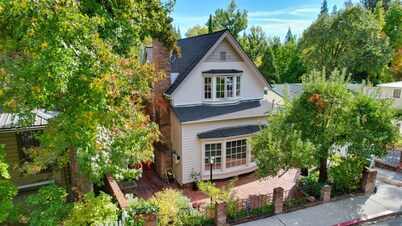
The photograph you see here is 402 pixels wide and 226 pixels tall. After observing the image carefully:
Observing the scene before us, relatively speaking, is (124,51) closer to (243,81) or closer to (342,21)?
(243,81)

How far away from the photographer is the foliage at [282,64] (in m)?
37.1

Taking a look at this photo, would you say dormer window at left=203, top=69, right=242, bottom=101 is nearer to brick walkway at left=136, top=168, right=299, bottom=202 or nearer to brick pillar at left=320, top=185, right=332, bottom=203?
brick walkway at left=136, top=168, right=299, bottom=202

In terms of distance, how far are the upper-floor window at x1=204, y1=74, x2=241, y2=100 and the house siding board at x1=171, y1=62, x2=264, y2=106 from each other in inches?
14.0

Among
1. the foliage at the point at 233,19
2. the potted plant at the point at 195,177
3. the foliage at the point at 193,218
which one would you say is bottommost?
the potted plant at the point at 195,177

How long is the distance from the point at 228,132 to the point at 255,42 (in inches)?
1248

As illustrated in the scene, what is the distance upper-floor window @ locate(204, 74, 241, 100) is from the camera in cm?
1434

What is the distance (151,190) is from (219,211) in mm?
5697

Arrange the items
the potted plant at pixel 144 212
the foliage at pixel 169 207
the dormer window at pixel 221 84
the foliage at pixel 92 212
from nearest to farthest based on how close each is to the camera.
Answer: the foliage at pixel 92 212, the potted plant at pixel 144 212, the foliage at pixel 169 207, the dormer window at pixel 221 84

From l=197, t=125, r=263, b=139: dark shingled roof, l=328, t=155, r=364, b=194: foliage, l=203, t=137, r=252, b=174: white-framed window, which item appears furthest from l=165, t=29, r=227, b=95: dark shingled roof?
l=328, t=155, r=364, b=194: foliage

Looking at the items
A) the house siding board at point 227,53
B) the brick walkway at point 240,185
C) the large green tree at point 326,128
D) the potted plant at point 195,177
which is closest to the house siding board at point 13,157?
the brick walkway at point 240,185

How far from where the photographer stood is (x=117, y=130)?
286 inches

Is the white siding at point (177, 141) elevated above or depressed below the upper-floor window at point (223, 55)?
below

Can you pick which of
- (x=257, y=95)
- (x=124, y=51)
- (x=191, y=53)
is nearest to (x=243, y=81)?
(x=257, y=95)

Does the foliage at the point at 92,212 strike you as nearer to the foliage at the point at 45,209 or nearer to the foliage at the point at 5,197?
the foliage at the point at 45,209
